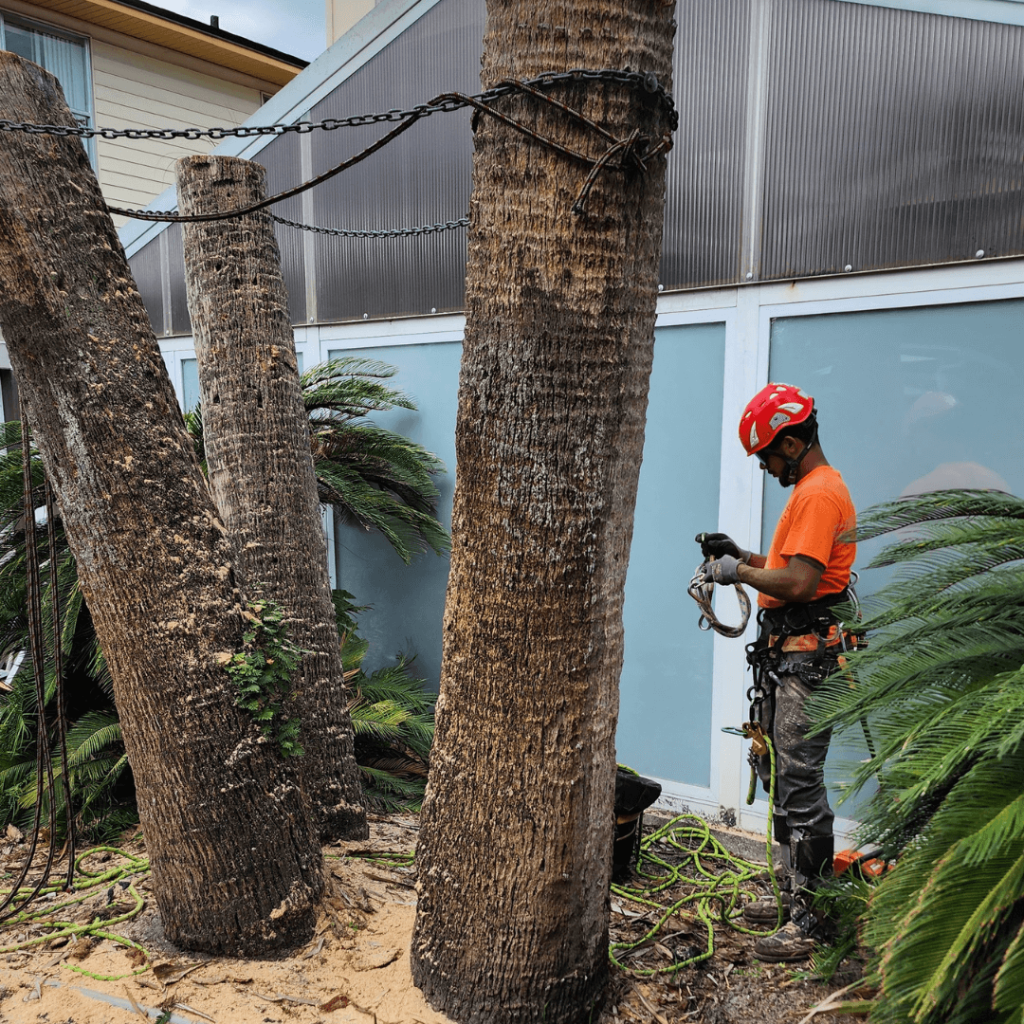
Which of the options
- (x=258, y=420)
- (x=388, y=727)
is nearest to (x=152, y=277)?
(x=258, y=420)

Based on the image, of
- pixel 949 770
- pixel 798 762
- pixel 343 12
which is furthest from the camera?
pixel 343 12

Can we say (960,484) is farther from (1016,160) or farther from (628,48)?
(628,48)

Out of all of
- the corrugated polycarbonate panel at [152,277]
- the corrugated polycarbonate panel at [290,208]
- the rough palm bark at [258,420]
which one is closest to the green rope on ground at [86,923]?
the rough palm bark at [258,420]

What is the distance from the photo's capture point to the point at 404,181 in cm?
563

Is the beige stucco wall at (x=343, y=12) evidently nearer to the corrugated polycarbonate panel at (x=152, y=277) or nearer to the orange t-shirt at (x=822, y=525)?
the corrugated polycarbonate panel at (x=152, y=277)

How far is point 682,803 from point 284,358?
3193mm

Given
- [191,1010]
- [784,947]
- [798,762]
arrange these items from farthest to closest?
[798,762], [784,947], [191,1010]

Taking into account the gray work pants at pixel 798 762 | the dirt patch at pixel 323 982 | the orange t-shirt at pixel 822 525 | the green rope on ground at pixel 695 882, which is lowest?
the green rope on ground at pixel 695 882

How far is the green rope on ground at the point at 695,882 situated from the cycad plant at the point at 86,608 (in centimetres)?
152

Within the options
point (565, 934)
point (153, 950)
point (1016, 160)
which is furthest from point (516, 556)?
point (1016, 160)

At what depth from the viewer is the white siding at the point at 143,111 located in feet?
36.4

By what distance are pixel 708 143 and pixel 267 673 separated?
343 cm

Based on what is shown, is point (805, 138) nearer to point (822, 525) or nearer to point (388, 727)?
point (822, 525)

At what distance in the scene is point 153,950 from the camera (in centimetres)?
297
